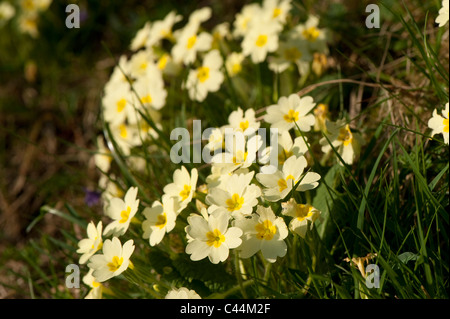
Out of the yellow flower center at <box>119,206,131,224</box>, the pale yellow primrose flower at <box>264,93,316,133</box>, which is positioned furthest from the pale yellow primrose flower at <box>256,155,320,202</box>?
the yellow flower center at <box>119,206,131,224</box>

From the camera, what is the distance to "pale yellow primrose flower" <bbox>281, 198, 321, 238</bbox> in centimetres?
151

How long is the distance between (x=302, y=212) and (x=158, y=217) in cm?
48

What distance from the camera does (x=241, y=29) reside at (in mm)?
2641

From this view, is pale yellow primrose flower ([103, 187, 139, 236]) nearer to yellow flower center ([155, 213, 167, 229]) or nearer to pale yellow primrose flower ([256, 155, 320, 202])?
yellow flower center ([155, 213, 167, 229])

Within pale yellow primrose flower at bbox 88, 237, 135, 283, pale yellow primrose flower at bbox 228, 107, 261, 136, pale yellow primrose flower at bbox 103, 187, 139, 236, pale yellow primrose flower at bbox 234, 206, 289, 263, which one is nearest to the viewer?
pale yellow primrose flower at bbox 234, 206, 289, 263

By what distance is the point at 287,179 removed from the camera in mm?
1583

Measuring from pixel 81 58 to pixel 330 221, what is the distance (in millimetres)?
2578

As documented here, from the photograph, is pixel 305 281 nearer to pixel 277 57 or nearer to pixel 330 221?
pixel 330 221

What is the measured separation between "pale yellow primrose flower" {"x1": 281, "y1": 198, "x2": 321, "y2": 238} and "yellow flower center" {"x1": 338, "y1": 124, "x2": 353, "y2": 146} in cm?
36

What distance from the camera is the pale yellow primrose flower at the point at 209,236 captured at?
5.00 ft

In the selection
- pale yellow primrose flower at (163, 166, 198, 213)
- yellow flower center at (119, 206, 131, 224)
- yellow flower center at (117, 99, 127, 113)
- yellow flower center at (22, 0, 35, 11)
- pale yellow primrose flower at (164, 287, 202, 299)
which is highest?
yellow flower center at (22, 0, 35, 11)

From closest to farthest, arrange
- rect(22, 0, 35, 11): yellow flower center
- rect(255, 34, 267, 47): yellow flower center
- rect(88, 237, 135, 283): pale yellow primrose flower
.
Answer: rect(88, 237, 135, 283): pale yellow primrose flower → rect(255, 34, 267, 47): yellow flower center → rect(22, 0, 35, 11): yellow flower center

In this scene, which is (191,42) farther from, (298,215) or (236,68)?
(298,215)
